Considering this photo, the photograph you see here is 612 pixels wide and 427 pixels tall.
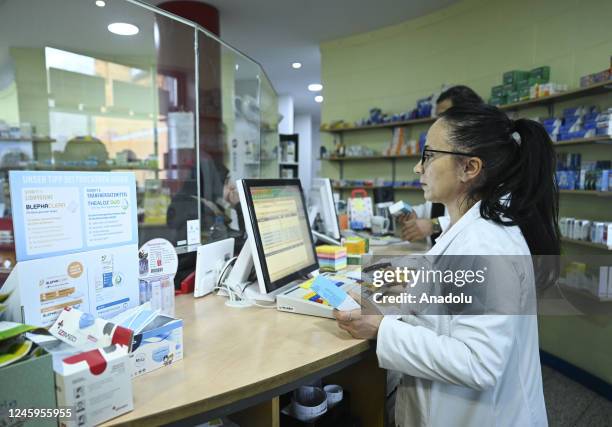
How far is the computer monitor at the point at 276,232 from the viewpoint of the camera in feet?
4.07

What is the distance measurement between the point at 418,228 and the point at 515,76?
6.71 feet

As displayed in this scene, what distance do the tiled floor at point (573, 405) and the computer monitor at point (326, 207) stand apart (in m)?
1.68

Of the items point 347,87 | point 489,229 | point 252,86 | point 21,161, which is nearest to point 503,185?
point 489,229

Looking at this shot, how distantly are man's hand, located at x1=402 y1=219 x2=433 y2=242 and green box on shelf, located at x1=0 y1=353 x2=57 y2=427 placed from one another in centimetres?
207

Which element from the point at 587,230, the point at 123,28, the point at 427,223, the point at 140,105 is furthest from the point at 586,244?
the point at 140,105

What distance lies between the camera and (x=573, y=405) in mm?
2510

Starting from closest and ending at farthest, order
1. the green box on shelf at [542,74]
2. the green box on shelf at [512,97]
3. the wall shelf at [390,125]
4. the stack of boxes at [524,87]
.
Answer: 1. the stack of boxes at [524,87]
2. the green box on shelf at [542,74]
3. the green box on shelf at [512,97]
4. the wall shelf at [390,125]

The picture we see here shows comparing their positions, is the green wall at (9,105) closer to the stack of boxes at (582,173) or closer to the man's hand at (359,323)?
the man's hand at (359,323)

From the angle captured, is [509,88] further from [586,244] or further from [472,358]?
→ [472,358]

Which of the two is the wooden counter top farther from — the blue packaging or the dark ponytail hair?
the blue packaging

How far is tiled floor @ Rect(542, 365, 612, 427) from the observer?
7.61ft

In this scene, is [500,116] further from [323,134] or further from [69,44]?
[69,44]

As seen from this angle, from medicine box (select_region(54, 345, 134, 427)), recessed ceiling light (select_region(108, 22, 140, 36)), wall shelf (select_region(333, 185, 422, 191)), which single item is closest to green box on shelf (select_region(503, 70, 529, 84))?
wall shelf (select_region(333, 185, 422, 191))

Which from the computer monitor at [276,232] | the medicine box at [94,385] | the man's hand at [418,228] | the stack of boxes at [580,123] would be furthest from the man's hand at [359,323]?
the stack of boxes at [580,123]
